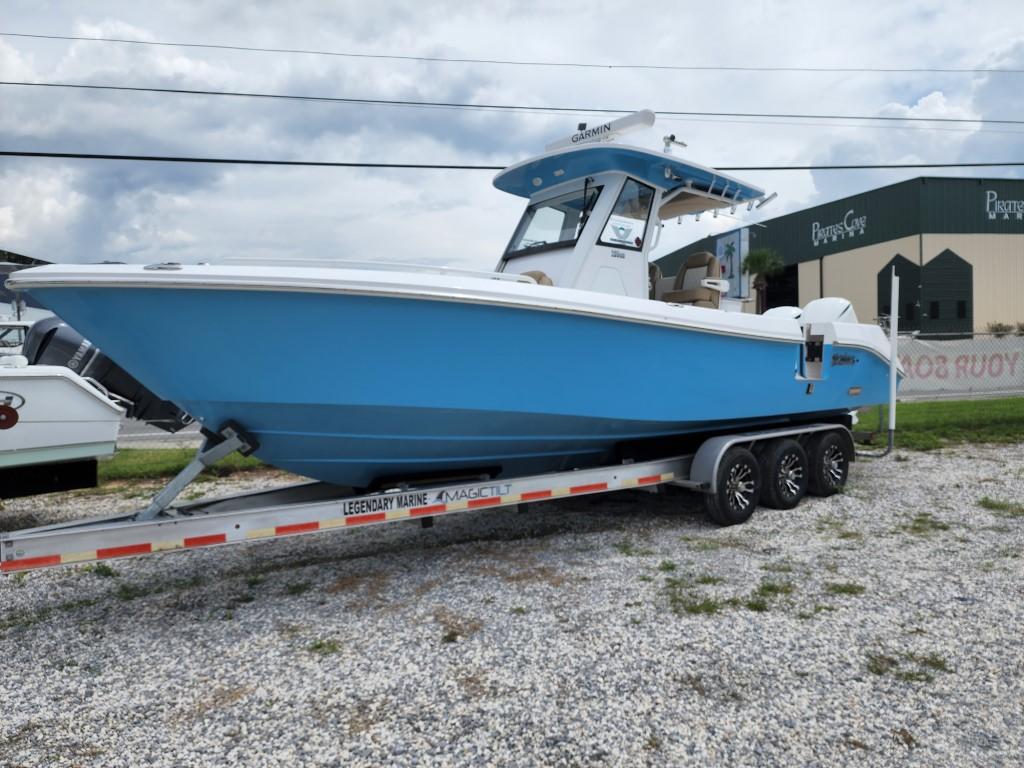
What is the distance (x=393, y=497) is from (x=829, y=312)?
171 inches

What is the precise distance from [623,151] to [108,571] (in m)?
4.23

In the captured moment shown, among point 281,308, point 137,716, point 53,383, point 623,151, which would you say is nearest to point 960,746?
point 137,716

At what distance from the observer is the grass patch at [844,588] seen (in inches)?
142

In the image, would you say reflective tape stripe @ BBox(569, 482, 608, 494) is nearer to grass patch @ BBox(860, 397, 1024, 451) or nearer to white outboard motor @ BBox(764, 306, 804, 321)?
white outboard motor @ BBox(764, 306, 804, 321)

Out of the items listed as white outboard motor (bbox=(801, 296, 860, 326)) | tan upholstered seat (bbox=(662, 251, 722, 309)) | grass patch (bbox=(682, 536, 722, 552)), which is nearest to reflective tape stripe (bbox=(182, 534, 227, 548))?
grass patch (bbox=(682, 536, 722, 552))

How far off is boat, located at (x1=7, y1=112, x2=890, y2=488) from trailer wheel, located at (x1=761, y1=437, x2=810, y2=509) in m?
0.27

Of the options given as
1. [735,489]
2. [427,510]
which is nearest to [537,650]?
[427,510]

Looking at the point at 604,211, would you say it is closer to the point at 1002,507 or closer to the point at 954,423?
the point at 1002,507

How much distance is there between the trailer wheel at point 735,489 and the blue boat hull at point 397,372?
0.50 metres

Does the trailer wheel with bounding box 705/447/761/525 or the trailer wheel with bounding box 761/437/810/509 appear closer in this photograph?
Answer: the trailer wheel with bounding box 705/447/761/525

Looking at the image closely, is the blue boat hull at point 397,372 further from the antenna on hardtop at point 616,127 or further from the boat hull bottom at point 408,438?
the antenna on hardtop at point 616,127

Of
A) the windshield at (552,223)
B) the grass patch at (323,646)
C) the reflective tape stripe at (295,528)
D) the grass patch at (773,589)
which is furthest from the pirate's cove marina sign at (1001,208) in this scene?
the grass patch at (323,646)

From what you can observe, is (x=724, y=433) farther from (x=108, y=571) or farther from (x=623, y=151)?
(x=108, y=571)

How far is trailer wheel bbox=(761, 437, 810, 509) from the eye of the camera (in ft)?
17.6
